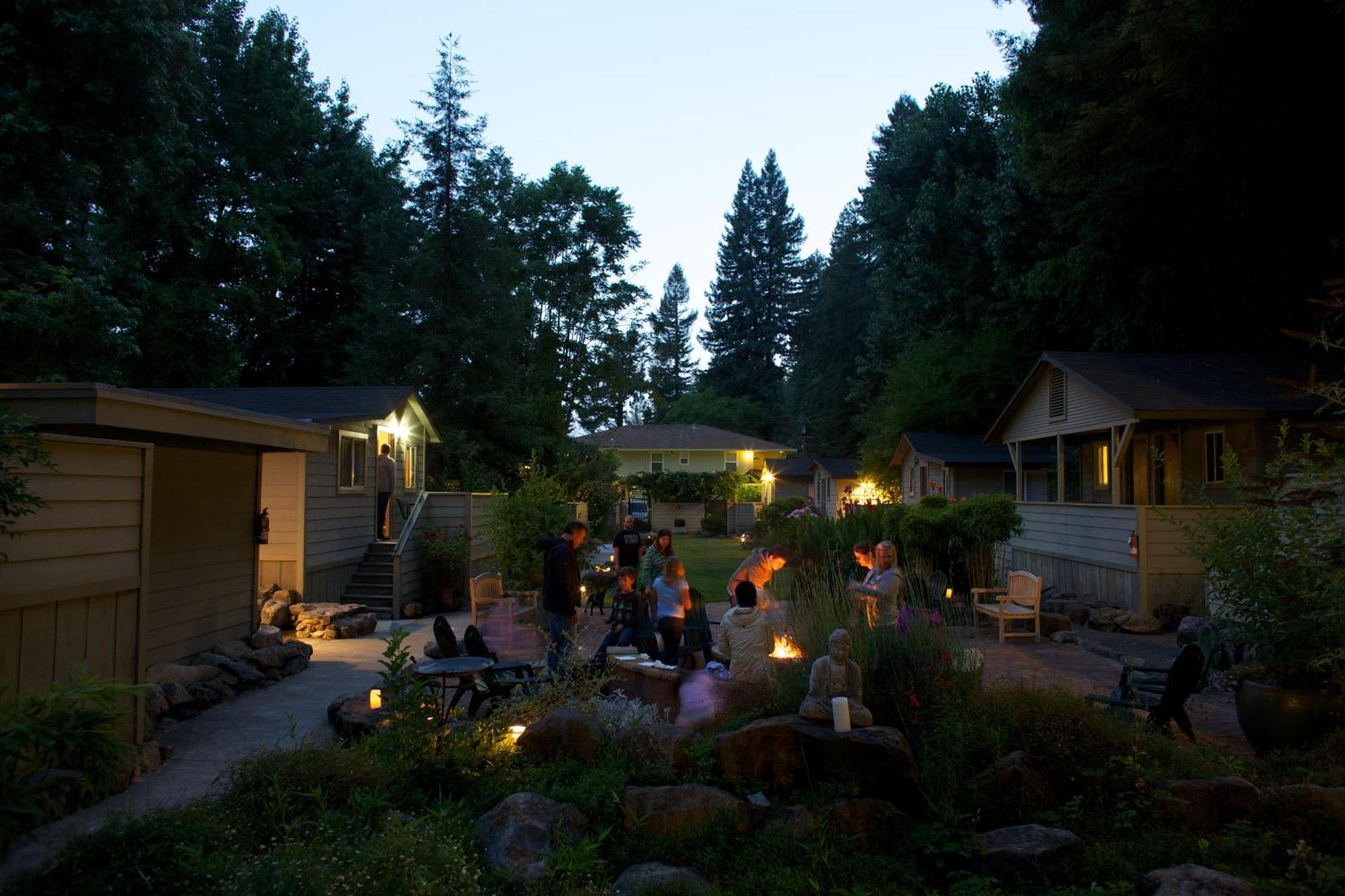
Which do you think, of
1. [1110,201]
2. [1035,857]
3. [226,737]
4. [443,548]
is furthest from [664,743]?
[1110,201]

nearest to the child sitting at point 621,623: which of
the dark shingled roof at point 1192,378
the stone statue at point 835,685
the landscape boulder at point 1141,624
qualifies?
the stone statue at point 835,685

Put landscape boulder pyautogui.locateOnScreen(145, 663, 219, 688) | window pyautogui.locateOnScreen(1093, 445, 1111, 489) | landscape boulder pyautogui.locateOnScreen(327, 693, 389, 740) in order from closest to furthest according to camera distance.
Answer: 1. landscape boulder pyautogui.locateOnScreen(327, 693, 389, 740)
2. landscape boulder pyautogui.locateOnScreen(145, 663, 219, 688)
3. window pyautogui.locateOnScreen(1093, 445, 1111, 489)

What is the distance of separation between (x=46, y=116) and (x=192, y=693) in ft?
42.2

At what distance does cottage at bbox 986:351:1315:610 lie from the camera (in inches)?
495

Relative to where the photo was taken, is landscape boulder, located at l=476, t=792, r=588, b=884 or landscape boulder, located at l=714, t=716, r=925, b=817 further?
landscape boulder, located at l=714, t=716, r=925, b=817

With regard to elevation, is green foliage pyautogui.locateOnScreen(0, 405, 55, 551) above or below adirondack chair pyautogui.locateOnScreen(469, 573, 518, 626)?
above

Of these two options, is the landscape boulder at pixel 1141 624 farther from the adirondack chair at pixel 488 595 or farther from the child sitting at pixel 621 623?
the adirondack chair at pixel 488 595

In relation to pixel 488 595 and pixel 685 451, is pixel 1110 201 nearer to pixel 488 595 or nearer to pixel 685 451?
pixel 488 595

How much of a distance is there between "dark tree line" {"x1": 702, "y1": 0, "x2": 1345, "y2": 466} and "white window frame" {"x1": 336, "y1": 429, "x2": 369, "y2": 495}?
13.7 metres

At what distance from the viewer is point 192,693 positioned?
8.05 metres

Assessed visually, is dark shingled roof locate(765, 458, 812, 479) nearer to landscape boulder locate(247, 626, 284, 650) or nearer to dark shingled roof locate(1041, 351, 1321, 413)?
dark shingled roof locate(1041, 351, 1321, 413)

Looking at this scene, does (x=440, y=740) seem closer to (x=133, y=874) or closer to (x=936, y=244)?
(x=133, y=874)

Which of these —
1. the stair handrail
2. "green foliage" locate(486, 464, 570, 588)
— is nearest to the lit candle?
"green foliage" locate(486, 464, 570, 588)

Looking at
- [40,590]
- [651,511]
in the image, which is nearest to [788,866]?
[40,590]
